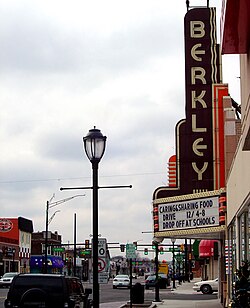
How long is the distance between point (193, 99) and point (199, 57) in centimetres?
184

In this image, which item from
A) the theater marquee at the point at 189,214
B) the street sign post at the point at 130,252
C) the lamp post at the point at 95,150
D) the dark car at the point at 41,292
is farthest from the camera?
the street sign post at the point at 130,252

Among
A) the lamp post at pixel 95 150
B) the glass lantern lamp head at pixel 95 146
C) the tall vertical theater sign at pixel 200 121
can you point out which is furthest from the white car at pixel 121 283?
the glass lantern lamp head at pixel 95 146

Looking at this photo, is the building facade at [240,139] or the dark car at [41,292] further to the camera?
the dark car at [41,292]

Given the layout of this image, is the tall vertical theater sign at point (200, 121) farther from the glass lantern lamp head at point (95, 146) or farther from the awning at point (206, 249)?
the awning at point (206, 249)

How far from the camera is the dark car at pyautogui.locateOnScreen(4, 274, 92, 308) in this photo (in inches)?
677

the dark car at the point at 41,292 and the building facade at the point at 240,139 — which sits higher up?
the building facade at the point at 240,139

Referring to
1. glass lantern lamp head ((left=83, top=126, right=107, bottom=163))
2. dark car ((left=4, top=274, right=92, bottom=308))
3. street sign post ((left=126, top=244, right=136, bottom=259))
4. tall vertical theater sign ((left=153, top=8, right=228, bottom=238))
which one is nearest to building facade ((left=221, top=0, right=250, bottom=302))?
glass lantern lamp head ((left=83, top=126, right=107, bottom=163))

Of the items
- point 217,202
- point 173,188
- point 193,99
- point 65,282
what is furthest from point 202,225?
point 65,282

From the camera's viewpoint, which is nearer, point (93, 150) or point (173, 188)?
point (93, 150)

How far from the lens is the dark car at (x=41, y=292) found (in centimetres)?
1720

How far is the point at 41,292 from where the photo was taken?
1728 centimetres

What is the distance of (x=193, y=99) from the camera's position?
2975 centimetres

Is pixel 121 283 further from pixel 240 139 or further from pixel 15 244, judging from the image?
pixel 240 139

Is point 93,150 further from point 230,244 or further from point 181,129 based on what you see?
point 181,129
